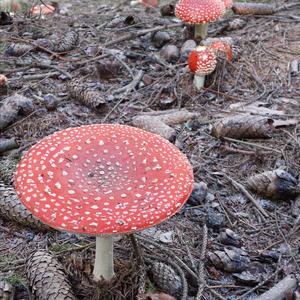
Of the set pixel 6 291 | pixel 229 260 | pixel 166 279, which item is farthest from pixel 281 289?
pixel 6 291

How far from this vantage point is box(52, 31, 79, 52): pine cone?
649cm

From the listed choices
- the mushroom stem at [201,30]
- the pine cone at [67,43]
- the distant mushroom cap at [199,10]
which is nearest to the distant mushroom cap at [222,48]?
the distant mushroom cap at [199,10]

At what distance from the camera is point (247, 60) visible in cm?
602

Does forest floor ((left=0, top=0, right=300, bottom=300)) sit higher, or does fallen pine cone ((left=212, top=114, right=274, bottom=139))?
fallen pine cone ((left=212, top=114, right=274, bottom=139))

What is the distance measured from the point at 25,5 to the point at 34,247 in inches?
228

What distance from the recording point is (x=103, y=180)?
Answer: 8.84 ft

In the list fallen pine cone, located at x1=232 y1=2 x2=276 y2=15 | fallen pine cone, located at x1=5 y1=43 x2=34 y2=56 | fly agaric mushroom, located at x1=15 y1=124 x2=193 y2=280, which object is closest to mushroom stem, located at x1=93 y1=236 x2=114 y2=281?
fly agaric mushroom, located at x1=15 y1=124 x2=193 y2=280

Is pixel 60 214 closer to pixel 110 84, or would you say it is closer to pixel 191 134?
pixel 191 134

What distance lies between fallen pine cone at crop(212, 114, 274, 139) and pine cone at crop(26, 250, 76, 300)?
2.10 metres

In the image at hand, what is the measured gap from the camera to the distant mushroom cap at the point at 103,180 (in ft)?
7.75

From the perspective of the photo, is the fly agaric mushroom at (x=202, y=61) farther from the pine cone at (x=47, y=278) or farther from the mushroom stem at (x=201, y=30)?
the pine cone at (x=47, y=278)

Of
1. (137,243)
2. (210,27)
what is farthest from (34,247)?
(210,27)

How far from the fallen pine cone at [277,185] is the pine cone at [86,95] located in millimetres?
1882

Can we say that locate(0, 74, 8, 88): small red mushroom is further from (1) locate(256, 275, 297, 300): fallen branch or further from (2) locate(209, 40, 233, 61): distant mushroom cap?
(1) locate(256, 275, 297, 300): fallen branch
